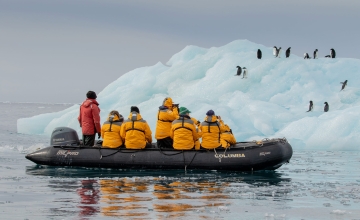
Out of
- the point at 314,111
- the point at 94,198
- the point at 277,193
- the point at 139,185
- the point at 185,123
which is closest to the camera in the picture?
the point at 94,198

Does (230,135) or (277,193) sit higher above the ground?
(230,135)

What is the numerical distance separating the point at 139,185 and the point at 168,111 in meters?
3.26

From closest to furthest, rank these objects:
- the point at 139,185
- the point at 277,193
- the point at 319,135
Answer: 1. the point at 277,193
2. the point at 139,185
3. the point at 319,135

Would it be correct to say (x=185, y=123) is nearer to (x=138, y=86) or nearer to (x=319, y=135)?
(x=319, y=135)

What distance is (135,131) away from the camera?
1445cm

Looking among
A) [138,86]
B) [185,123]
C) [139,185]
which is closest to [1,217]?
[139,185]

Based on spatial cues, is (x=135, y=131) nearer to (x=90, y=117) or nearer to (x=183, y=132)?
(x=183, y=132)

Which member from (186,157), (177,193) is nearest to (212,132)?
(186,157)

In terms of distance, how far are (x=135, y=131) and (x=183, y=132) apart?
115 centimetres

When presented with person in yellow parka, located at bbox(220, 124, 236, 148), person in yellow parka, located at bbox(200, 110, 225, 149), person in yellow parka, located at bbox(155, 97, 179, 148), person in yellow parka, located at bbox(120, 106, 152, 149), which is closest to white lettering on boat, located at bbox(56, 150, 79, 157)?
person in yellow parka, located at bbox(120, 106, 152, 149)

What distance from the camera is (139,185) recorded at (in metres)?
11.8

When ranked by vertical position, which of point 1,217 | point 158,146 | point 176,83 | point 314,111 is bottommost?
point 1,217

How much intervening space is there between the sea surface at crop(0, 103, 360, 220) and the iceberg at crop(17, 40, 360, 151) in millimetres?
7621

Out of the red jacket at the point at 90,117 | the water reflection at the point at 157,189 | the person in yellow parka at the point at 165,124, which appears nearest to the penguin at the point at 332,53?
the water reflection at the point at 157,189
